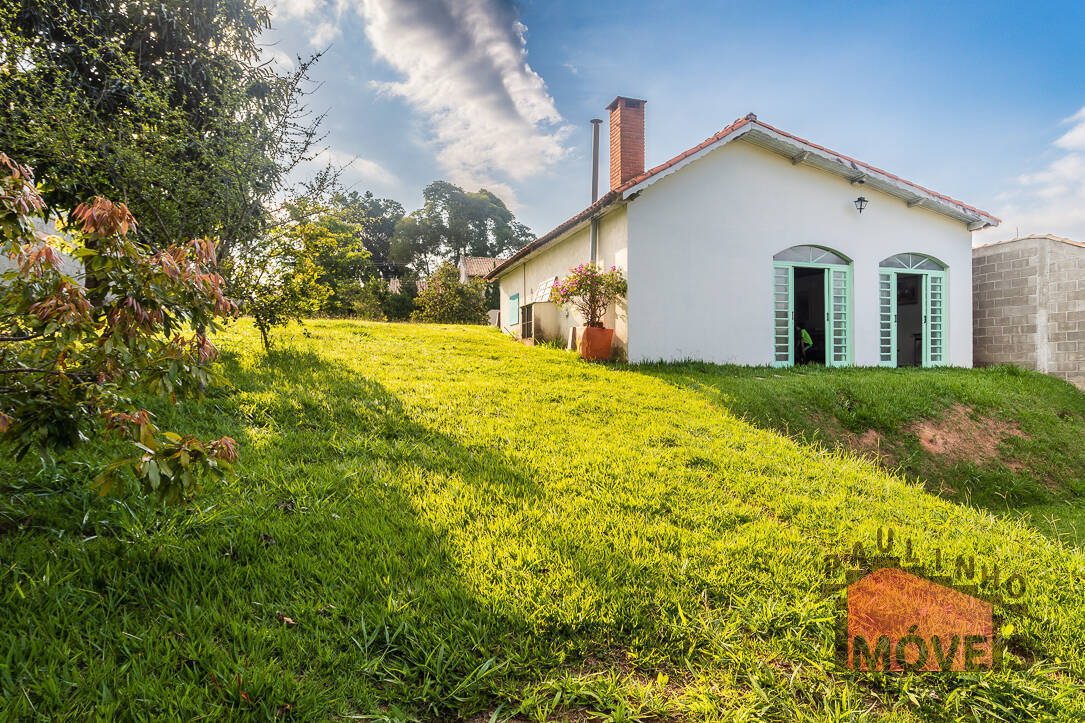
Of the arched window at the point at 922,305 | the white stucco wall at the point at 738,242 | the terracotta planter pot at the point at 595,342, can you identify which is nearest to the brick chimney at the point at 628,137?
the white stucco wall at the point at 738,242

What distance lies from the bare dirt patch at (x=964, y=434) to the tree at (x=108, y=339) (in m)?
8.46

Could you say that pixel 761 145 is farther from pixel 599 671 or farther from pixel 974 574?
pixel 599 671

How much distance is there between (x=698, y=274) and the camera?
953 cm

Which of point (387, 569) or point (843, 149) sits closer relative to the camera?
point (387, 569)

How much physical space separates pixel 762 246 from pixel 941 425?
15.7ft

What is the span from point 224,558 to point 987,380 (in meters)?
13.2

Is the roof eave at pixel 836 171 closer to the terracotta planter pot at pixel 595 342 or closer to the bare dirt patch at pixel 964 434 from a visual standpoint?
the terracotta planter pot at pixel 595 342

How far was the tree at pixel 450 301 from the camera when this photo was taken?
25.0 metres

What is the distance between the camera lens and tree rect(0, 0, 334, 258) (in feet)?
15.9

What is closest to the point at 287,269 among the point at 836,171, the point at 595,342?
the point at 595,342

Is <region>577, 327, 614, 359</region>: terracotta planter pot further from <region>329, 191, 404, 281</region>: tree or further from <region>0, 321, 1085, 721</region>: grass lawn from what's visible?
<region>329, 191, 404, 281</region>: tree

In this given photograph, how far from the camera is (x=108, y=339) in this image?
179 centimetres

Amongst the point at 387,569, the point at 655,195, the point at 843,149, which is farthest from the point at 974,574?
the point at 843,149

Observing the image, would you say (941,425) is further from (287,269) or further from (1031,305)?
(287,269)
